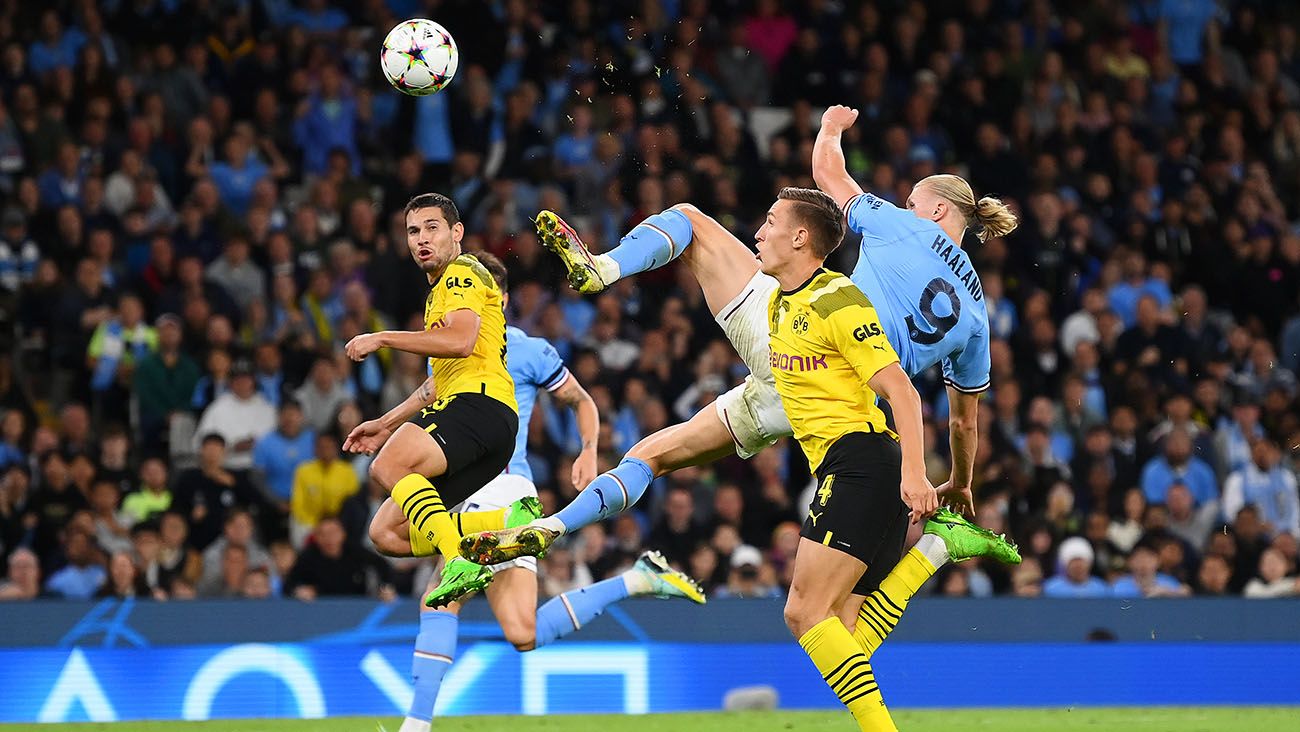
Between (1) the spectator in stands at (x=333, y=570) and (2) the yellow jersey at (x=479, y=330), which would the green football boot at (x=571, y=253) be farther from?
(1) the spectator in stands at (x=333, y=570)

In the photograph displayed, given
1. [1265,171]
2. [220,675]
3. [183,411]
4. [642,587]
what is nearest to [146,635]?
[220,675]

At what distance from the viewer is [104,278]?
13.2 m

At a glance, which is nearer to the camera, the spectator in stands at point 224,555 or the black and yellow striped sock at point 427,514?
the black and yellow striped sock at point 427,514

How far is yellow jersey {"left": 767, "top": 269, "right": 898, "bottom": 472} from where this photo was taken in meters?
6.96

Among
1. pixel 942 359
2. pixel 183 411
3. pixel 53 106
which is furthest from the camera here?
pixel 53 106

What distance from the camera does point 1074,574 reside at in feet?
41.3

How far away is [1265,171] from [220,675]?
34.1 ft

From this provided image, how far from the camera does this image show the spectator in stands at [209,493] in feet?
39.5

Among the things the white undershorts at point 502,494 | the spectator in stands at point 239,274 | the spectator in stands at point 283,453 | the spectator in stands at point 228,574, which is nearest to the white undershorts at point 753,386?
the white undershorts at point 502,494

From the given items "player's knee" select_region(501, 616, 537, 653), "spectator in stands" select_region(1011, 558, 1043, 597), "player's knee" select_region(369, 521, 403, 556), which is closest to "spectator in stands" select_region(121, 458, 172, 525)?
"player's knee" select_region(501, 616, 537, 653)

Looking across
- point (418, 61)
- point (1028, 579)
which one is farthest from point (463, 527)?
point (1028, 579)

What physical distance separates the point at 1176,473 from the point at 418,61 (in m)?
6.92

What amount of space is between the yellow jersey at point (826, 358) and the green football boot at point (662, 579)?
2522 mm

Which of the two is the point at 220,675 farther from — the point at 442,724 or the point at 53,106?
the point at 53,106
